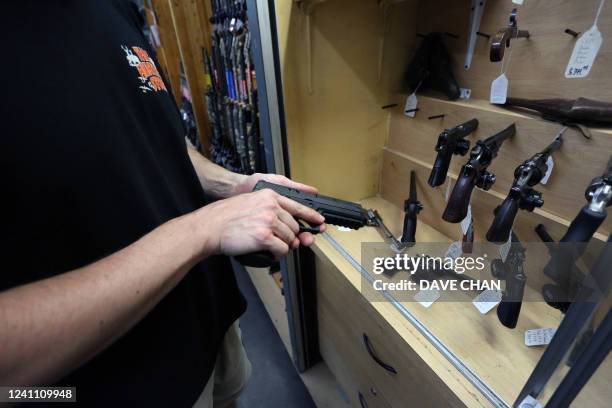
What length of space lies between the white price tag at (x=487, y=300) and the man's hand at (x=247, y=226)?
1.51ft

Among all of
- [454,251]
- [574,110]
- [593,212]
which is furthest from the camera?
[454,251]

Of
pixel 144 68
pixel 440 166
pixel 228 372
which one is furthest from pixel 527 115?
pixel 228 372

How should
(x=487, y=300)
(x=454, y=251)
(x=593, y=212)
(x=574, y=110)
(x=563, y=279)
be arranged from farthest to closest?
(x=454, y=251)
(x=487, y=300)
(x=574, y=110)
(x=563, y=279)
(x=593, y=212)

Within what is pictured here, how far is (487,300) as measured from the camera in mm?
648

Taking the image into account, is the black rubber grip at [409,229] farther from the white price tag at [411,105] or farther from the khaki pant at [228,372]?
the khaki pant at [228,372]

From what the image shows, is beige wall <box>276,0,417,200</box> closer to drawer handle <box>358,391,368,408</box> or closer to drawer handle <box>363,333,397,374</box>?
drawer handle <box>363,333,397,374</box>

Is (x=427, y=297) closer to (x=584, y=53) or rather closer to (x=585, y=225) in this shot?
(x=585, y=225)

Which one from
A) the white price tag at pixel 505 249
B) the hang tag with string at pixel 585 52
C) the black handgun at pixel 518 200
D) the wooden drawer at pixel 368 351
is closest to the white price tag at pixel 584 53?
the hang tag with string at pixel 585 52

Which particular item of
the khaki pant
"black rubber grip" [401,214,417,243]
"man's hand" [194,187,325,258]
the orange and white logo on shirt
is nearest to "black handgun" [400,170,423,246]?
"black rubber grip" [401,214,417,243]

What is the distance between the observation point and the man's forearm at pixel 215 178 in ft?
2.43

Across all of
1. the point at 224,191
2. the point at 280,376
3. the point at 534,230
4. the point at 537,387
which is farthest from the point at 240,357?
the point at 534,230

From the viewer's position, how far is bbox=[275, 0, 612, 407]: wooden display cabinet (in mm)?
531

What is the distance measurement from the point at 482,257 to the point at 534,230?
160 millimetres

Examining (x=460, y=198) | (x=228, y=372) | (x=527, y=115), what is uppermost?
(x=527, y=115)
